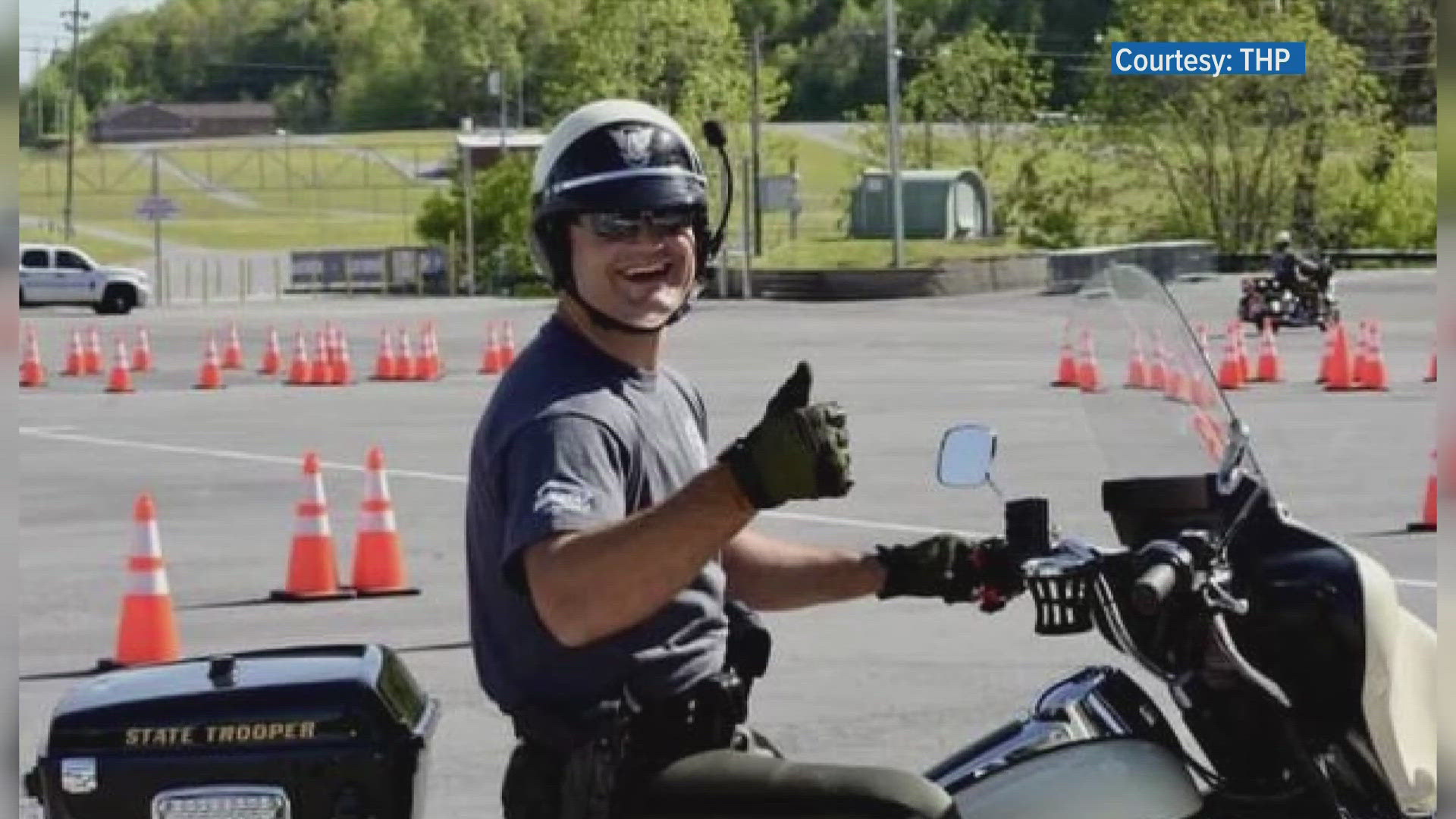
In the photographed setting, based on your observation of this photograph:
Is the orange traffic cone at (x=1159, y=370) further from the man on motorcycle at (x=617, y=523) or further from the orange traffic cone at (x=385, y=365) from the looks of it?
the orange traffic cone at (x=385, y=365)

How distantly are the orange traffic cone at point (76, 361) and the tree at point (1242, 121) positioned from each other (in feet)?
109

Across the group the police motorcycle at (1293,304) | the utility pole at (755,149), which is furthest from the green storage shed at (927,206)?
the police motorcycle at (1293,304)

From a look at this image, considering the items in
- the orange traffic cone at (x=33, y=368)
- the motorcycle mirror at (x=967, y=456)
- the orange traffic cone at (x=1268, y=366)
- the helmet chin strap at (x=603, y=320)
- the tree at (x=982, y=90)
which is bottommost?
the orange traffic cone at (x=33, y=368)

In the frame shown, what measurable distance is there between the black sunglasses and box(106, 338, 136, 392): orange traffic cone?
1148 inches

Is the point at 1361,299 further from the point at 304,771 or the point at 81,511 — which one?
the point at 304,771

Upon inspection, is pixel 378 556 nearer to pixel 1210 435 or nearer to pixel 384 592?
pixel 384 592

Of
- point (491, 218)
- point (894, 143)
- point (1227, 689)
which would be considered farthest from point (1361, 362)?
point (491, 218)

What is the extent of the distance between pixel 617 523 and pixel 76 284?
5723 centimetres

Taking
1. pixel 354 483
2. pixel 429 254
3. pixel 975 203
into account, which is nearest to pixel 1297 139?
pixel 975 203

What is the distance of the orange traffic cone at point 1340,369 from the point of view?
1107 inches

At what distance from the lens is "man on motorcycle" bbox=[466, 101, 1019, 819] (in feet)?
11.8

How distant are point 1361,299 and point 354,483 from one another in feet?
114

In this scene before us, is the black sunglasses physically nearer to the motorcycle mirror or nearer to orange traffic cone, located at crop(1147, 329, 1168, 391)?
the motorcycle mirror

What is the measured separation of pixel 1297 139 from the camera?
218ft
